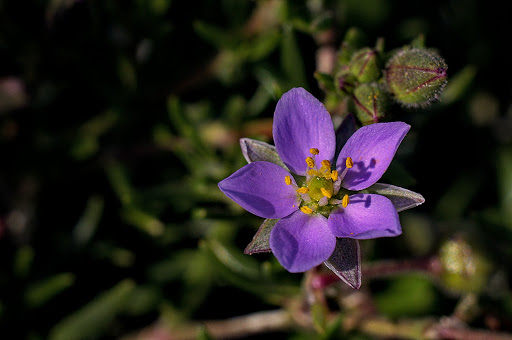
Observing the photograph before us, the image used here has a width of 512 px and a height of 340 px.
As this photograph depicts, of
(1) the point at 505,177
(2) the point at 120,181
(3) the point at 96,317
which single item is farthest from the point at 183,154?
(1) the point at 505,177

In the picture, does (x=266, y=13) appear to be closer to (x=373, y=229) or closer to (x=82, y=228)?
(x=82, y=228)

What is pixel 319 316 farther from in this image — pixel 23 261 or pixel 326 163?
pixel 23 261

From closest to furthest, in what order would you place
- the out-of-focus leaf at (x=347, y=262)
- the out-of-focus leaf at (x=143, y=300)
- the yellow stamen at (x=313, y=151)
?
the out-of-focus leaf at (x=347, y=262), the yellow stamen at (x=313, y=151), the out-of-focus leaf at (x=143, y=300)

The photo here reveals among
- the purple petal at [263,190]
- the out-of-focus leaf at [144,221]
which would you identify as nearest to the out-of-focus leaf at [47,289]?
the out-of-focus leaf at [144,221]

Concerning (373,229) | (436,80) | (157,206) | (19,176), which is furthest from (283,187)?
(19,176)

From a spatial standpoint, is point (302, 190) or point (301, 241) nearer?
point (301, 241)

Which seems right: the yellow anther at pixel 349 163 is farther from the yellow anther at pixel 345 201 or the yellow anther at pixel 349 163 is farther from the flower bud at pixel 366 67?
the flower bud at pixel 366 67
